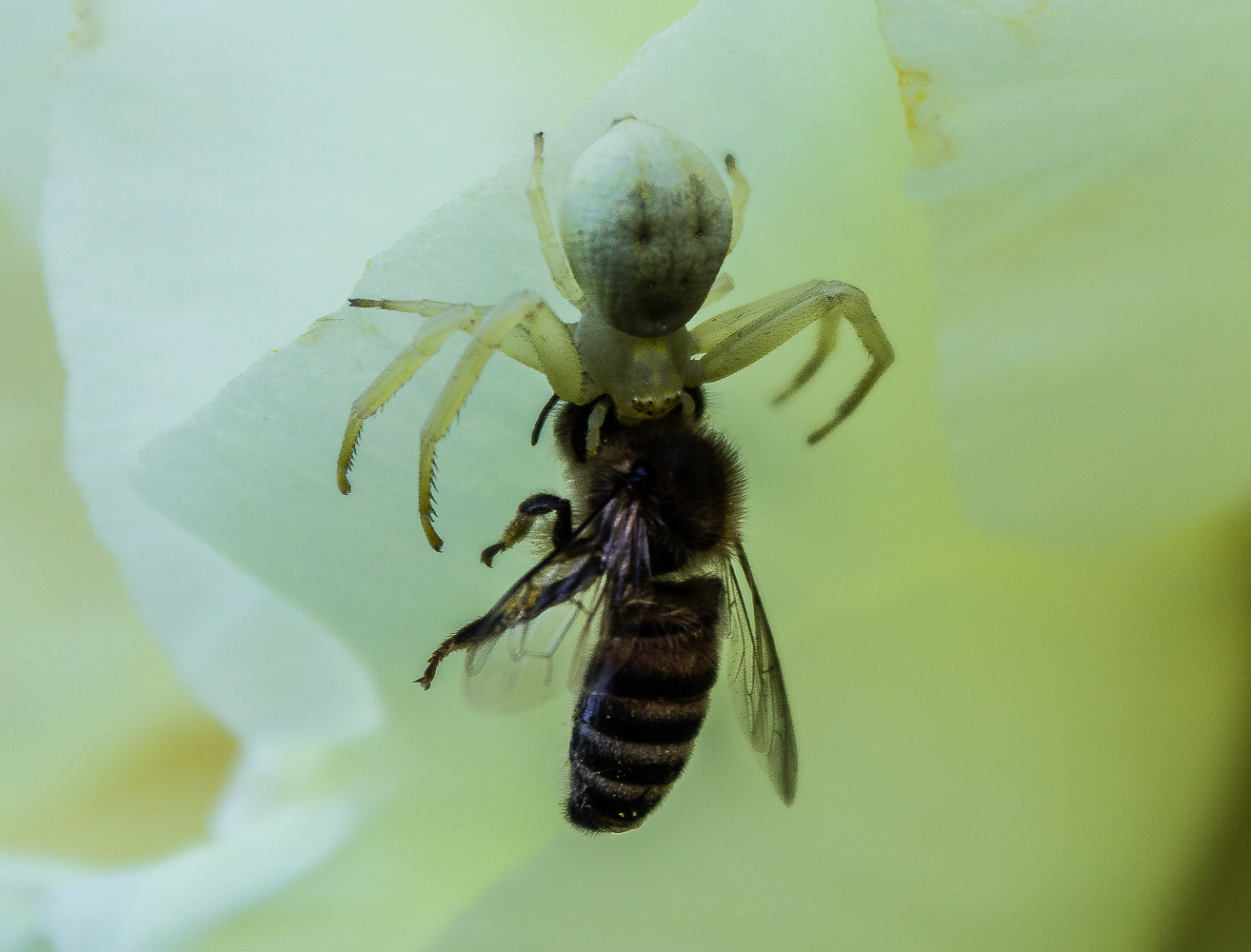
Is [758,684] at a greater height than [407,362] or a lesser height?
lesser

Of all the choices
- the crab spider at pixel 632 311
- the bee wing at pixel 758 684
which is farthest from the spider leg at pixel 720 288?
the bee wing at pixel 758 684

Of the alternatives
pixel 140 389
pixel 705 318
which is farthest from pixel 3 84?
pixel 705 318

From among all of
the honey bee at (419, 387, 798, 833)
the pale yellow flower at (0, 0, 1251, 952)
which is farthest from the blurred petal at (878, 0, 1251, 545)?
the honey bee at (419, 387, 798, 833)

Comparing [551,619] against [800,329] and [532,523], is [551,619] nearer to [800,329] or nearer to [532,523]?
[532,523]

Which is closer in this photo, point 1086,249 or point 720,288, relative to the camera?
point 1086,249

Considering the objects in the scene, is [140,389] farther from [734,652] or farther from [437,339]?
[734,652]

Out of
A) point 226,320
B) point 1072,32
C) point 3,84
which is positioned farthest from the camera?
point 3,84

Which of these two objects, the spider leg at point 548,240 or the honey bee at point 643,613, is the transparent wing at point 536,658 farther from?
the spider leg at point 548,240

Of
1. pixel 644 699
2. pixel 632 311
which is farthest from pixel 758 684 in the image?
pixel 632 311
